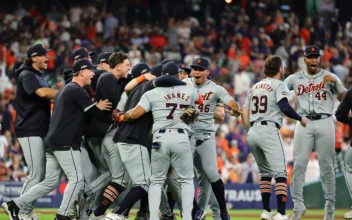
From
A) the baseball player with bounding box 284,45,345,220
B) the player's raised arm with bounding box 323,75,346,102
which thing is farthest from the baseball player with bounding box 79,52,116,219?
the player's raised arm with bounding box 323,75,346,102

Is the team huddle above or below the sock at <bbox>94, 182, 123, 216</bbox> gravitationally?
above

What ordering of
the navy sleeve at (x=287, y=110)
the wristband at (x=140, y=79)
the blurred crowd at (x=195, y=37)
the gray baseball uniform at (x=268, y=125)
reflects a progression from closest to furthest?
the navy sleeve at (x=287, y=110) < the wristband at (x=140, y=79) < the gray baseball uniform at (x=268, y=125) < the blurred crowd at (x=195, y=37)

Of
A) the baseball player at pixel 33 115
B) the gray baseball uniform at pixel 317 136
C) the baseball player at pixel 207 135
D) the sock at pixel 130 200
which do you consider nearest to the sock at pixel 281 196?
the gray baseball uniform at pixel 317 136

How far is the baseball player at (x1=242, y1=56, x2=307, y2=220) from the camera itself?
10055 millimetres

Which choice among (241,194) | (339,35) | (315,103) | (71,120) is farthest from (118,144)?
(339,35)

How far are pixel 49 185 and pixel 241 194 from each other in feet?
23.8

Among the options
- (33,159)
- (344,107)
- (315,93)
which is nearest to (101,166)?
(33,159)

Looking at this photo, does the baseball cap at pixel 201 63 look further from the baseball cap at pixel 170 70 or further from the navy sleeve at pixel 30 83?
the navy sleeve at pixel 30 83

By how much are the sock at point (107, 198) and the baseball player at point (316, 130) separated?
8.31 ft

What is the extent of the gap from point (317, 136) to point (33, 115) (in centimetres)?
393

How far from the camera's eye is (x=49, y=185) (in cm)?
964

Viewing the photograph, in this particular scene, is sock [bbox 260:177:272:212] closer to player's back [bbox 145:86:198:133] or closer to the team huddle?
the team huddle

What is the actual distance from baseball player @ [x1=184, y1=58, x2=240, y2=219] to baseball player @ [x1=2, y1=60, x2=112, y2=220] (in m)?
1.47

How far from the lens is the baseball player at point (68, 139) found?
9492 mm
